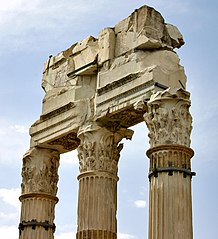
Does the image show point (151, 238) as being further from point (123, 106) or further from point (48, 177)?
point (48, 177)

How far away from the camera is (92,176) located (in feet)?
65.9

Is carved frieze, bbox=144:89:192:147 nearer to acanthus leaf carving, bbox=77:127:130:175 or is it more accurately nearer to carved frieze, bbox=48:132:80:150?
acanthus leaf carving, bbox=77:127:130:175

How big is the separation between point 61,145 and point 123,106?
326 centimetres

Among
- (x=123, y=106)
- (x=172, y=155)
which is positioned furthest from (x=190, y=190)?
(x=123, y=106)

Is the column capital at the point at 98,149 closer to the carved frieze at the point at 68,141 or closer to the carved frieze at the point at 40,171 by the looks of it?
the carved frieze at the point at 68,141

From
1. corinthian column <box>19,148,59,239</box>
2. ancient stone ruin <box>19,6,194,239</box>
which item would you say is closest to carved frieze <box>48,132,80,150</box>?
ancient stone ruin <box>19,6,194,239</box>

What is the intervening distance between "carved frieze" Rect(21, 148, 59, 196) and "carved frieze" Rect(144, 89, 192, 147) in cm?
456

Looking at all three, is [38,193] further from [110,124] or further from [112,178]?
[110,124]

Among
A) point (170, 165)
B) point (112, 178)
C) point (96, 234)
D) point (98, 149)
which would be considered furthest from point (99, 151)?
point (170, 165)

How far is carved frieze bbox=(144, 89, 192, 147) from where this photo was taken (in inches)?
724

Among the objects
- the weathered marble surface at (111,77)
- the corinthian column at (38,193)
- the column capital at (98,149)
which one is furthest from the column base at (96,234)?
the weathered marble surface at (111,77)

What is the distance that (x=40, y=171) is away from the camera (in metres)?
22.2

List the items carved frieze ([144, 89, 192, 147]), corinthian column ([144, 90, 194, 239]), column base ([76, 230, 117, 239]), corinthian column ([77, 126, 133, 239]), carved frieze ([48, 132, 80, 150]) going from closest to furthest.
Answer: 1. corinthian column ([144, 90, 194, 239])
2. carved frieze ([144, 89, 192, 147])
3. column base ([76, 230, 117, 239])
4. corinthian column ([77, 126, 133, 239])
5. carved frieze ([48, 132, 80, 150])

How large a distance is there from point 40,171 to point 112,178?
107 inches
